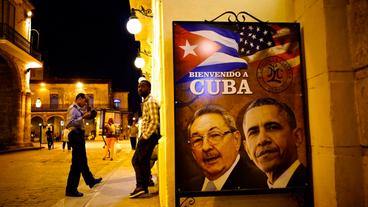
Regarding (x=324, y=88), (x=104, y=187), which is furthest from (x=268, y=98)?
(x=104, y=187)

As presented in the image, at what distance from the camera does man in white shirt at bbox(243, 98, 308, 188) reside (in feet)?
11.2

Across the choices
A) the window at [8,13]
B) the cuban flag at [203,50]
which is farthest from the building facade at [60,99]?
the cuban flag at [203,50]

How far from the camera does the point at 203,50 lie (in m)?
3.49

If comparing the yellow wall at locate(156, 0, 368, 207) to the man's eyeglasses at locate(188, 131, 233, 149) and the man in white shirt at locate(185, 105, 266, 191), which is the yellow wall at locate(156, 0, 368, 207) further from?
the man's eyeglasses at locate(188, 131, 233, 149)

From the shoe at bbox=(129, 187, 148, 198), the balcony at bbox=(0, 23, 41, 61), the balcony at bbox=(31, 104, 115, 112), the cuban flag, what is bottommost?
the shoe at bbox=(129, 187, 148, 198)

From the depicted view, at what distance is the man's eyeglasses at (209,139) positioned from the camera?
11.2 ft

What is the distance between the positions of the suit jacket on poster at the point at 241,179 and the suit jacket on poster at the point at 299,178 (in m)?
0.30

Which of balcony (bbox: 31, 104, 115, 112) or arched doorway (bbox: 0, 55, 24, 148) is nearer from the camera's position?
arched doorway (bbox: 0, 55, 24, 148)

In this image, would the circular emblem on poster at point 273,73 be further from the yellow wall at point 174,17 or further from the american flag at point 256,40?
the yellow wall at point 174,17

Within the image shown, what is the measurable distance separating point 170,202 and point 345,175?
1919 mm

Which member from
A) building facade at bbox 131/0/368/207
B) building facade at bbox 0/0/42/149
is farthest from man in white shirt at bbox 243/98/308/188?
building facade at bbox 0/0/42/149

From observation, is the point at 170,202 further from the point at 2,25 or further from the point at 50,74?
the point at 50,74

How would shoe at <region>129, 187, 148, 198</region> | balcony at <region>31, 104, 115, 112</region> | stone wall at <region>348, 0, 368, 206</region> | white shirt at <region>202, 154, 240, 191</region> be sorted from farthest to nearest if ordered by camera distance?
balcony at <region>31, 104, 115, 112</region> < shoe at <region>129, 187, 148, 198</region> < white shirt at <region>202, 154, 240, 191</region> < stone wall at <region>348, 0, 368, 206</region>

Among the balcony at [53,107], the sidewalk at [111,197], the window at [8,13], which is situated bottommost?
the sidewalk at [111,197]
